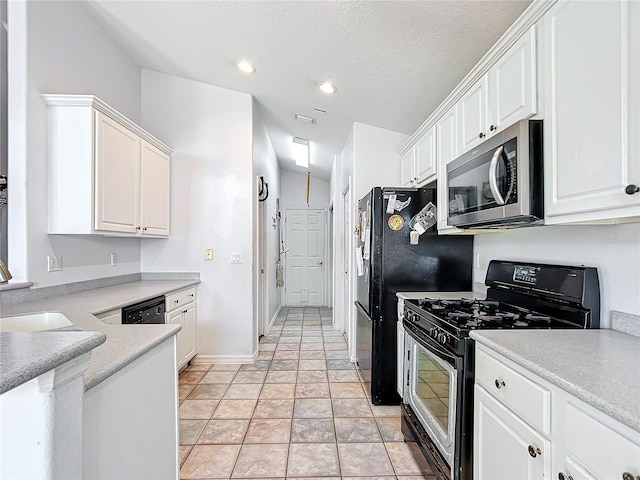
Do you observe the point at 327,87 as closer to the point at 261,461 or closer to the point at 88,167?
the point at 88,167

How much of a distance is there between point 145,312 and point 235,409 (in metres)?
1.01

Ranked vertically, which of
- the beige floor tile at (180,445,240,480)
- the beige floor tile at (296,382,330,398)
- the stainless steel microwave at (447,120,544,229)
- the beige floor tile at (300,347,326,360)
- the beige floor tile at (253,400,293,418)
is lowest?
the beige floor tile at (300,347,326,360)

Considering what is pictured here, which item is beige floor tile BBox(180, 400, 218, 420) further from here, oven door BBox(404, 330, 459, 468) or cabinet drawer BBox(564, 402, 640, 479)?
Answer: cabinet drawer BBox(564, 402, 640, 479)

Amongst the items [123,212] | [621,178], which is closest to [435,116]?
[621,178]

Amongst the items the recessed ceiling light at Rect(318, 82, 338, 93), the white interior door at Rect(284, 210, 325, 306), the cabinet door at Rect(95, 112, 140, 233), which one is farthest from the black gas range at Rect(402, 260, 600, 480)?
the white interior door at Rect(284, 210, 325, 306)

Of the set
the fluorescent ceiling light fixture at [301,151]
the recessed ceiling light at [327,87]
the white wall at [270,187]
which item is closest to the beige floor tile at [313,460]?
the white wall at [270,187]

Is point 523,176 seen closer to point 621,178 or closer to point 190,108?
point 621,178

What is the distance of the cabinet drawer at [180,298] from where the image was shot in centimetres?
289

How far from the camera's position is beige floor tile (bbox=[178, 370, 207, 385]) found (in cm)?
314

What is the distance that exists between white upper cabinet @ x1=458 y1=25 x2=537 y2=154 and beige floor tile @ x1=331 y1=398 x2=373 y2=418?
198 centimetres

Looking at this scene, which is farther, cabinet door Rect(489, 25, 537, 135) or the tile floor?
the tile floor

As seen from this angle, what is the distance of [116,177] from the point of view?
8.60ft

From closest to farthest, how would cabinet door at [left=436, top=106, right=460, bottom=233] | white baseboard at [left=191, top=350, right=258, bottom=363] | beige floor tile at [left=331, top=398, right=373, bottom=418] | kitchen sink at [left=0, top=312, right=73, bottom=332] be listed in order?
kitchen sink at [left=0, top=312, right=73, bottom=332]
cabinet door at [left=436, top=106, right=460, bottom=233]
beige floor tile at [left=331, top=398, right=373, bottom=418]
white baseboard at [left=191, top=350, right=258, bottom=363]

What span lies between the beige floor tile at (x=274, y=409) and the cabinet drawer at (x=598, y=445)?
1.98 meters
